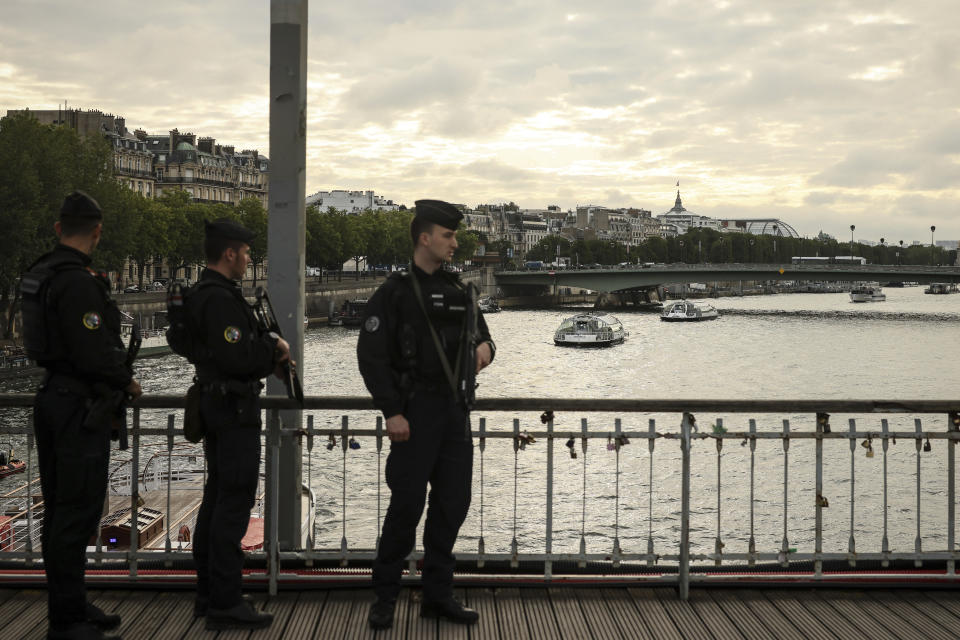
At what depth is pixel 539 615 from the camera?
4.94 meters

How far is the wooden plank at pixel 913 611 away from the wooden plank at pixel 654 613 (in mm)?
1140

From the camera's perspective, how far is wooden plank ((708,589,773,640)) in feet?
15.5

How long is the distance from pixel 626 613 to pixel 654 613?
14 cm

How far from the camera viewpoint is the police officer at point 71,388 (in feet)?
13.8

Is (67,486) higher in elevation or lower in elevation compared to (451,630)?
higher

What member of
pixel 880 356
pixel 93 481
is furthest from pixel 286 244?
pixel 880 356

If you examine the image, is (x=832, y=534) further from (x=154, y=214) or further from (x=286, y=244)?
(x=154, y=214)

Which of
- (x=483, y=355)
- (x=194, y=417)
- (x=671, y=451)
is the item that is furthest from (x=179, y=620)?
(x=671, y=451)

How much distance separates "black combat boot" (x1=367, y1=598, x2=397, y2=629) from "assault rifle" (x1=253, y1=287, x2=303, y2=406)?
1.07 metres

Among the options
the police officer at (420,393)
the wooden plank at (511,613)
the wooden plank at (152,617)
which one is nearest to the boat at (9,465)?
the wooden plank at (152,617)

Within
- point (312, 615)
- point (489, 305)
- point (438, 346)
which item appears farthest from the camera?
point (489, 305)

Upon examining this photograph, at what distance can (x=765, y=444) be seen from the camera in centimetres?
3216

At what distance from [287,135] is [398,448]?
200 centimetres

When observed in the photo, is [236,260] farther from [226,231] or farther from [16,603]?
[16,603]
